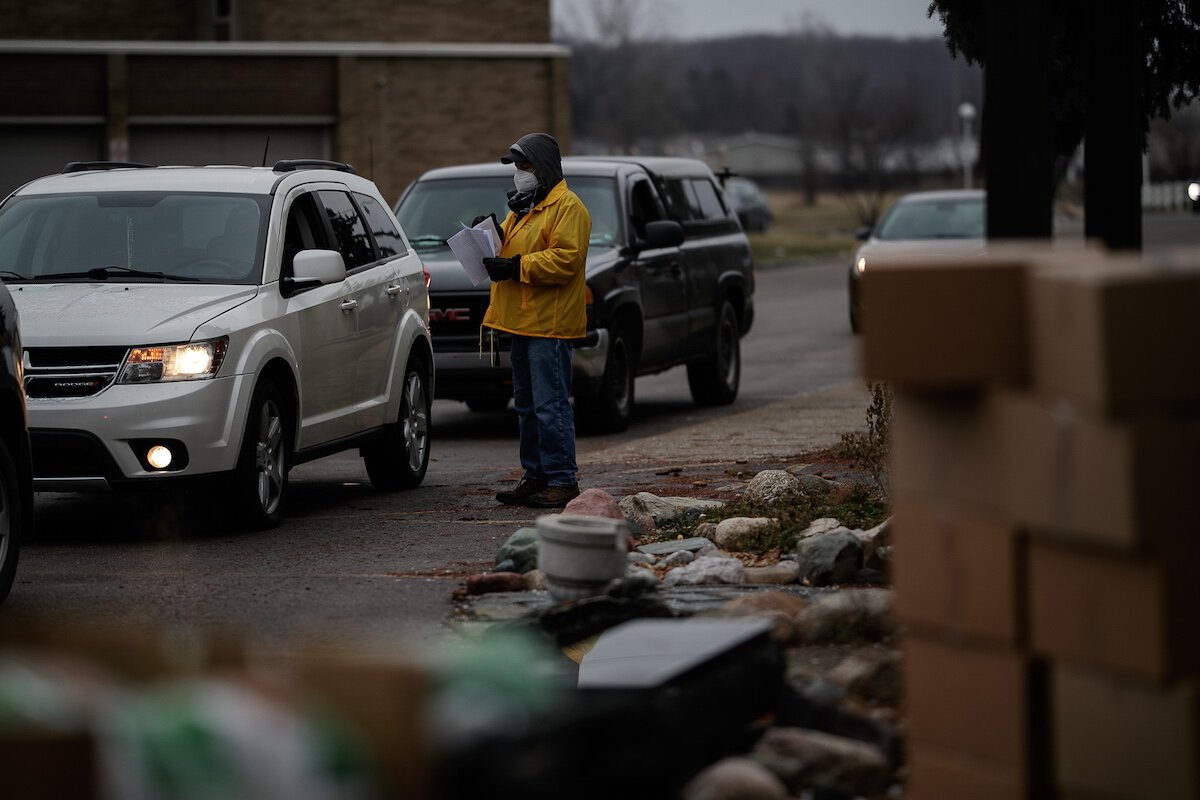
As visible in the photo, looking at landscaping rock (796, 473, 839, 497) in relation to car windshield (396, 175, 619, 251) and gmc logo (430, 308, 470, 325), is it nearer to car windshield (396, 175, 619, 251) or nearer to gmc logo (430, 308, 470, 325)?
gmc logo (430, 308, 470, 325)

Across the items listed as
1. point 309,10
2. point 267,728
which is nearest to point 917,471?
point 267,728

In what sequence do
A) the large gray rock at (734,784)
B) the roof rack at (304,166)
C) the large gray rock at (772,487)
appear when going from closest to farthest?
1. the large gray rock at (734,784)
2. the large gray rock at (772,487)
3. the roof rack at (304,166)

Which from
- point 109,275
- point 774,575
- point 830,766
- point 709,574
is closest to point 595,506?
→ point 709,574

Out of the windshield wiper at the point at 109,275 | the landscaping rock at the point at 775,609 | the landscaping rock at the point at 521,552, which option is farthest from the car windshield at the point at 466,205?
the landscaping rock at the point at 775,609

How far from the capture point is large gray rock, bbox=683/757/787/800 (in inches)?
181

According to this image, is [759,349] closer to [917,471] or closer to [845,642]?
[845,642]

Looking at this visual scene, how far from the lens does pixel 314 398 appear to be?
10320 millimetres

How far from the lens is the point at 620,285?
14.4 meters

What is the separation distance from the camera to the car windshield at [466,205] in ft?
49.2

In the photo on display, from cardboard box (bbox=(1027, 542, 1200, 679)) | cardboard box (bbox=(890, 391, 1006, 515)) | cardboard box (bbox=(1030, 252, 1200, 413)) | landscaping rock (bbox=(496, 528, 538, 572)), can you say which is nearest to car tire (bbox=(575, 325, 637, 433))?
landscaping rock (bbox=(496, 528, 538, 572))

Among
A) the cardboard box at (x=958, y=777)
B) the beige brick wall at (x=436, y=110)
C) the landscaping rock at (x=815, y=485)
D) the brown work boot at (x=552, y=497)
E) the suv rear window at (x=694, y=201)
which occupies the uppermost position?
the beige brick wall at (x=436, y=110)

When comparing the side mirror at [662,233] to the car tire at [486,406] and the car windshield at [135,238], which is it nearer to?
the car tire at [486,406]

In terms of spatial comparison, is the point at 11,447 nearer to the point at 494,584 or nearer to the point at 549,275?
the point at 494,584

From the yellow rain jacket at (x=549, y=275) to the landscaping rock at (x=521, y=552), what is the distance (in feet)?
7.47
